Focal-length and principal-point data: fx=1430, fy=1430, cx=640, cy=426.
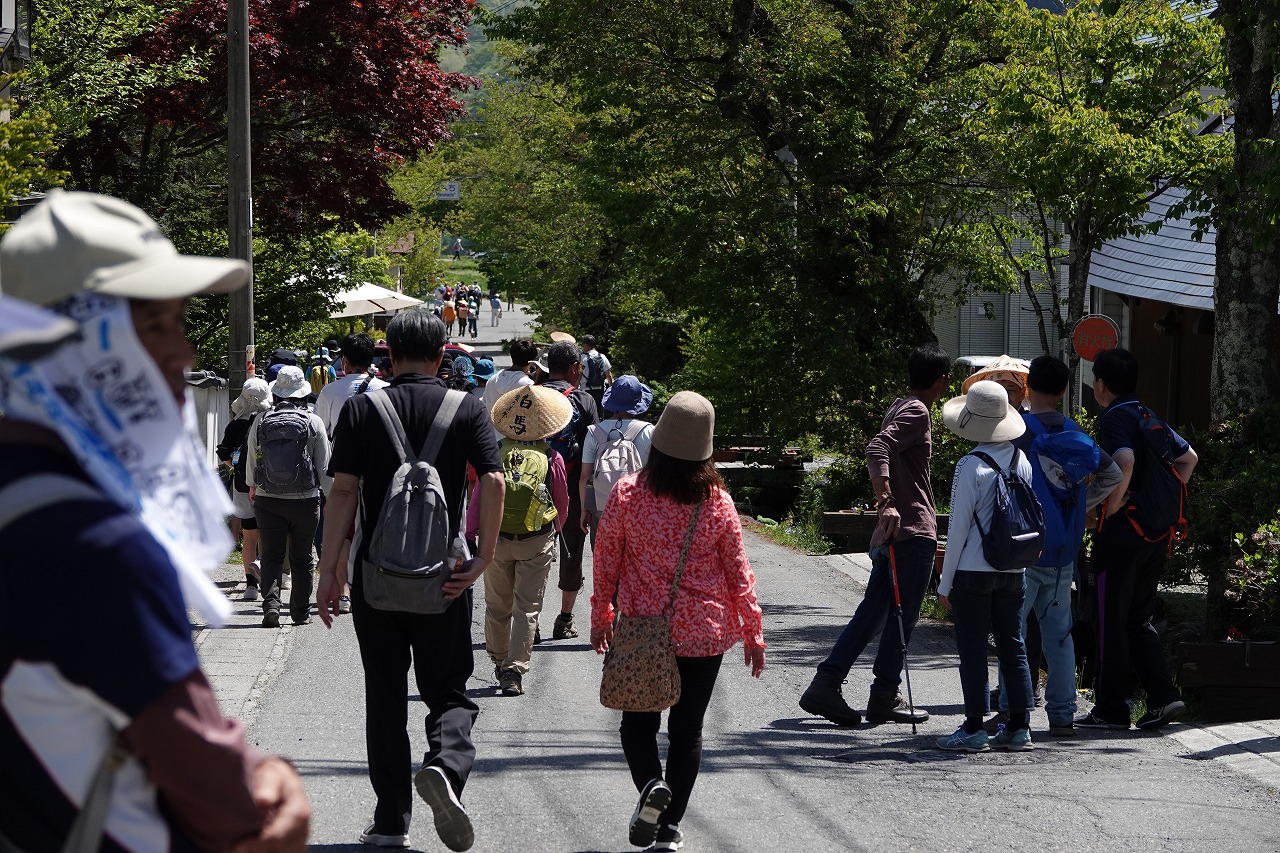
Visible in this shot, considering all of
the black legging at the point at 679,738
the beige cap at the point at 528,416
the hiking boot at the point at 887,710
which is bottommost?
the hiking boot at the point at 887,710

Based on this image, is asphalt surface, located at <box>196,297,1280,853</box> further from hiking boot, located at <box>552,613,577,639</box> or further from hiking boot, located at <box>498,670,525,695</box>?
hiking boot, located at <box>552,613,577,639</box>

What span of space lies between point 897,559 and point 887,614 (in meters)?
0.33

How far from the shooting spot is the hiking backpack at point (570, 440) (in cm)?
952

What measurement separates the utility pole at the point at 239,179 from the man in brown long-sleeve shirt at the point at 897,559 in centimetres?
726

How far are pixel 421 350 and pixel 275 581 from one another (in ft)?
16.4

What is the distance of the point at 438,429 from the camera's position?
5.34m

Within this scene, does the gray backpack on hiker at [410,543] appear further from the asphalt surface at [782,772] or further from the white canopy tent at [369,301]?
the white canopy tent at [369,301]

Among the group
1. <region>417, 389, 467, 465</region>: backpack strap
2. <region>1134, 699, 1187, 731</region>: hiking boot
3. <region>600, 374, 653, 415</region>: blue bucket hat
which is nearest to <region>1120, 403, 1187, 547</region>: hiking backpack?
<region>1134, 699, 1187, 731</region>: hiking boot

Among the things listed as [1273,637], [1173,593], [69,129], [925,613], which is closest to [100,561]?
[1273,637]

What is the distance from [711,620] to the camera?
5289mm

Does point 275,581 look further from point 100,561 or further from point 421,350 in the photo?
point 100,561

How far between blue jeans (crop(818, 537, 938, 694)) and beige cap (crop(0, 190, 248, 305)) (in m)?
5.80

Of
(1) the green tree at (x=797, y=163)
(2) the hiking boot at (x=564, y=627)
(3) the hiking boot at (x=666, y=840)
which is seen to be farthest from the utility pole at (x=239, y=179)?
(3) the hiking boot at (x=666, y=840)

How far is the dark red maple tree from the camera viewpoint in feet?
52.5
